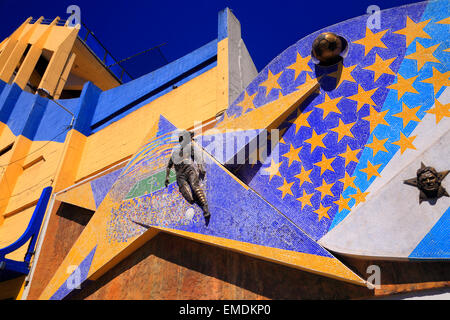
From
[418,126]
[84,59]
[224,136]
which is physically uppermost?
[84,59]

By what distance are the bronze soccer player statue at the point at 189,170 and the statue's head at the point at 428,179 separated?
274 centimetres

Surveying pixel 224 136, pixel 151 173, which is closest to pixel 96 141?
pixel 151 173

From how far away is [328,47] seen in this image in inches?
203

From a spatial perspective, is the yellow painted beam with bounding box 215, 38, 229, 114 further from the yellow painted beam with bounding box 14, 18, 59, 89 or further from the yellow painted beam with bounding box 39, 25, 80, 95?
the yellow painted beam with bounding box 14, 18, 59, 89

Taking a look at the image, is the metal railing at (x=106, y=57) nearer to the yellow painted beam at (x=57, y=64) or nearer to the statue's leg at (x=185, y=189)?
the yellow painted beam at (x=57, y=64)

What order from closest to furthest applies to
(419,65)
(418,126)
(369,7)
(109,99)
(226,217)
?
(418,126), (419,65), (226,217), (369,7), (109,99)

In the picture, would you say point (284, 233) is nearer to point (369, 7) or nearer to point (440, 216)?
point (440, 216)

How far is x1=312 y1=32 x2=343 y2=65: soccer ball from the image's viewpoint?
5.17 metres

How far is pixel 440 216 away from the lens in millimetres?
3639

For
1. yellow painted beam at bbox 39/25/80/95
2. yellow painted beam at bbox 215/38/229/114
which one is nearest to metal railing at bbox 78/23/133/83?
yellow painted beam at bbox 39/25/80/95

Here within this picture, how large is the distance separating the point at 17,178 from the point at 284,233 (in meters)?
8.98

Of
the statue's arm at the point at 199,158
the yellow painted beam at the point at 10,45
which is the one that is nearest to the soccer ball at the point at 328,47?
the statue's arm at the point at 199,158

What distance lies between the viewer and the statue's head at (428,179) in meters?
3.73

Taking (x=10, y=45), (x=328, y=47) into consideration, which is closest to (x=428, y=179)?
(x=328, y=47)
